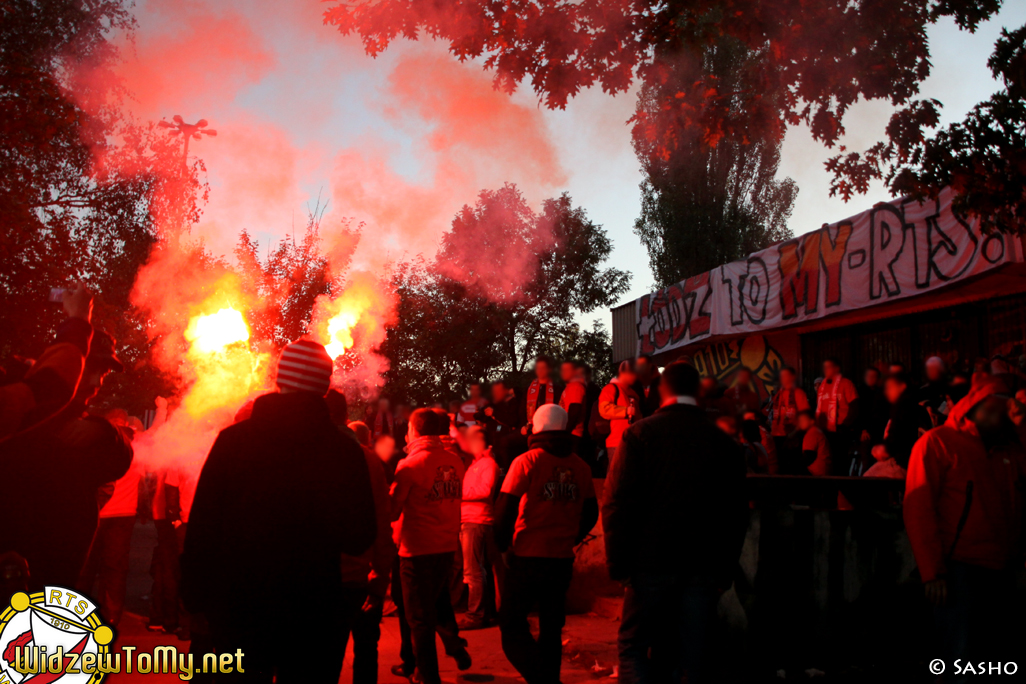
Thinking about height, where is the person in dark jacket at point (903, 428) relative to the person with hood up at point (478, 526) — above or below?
above

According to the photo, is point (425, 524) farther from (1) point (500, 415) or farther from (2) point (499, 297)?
(2) point (499, 297)

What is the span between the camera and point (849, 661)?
216 inches

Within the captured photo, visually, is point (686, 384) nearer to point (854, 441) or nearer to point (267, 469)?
point (267, 469)

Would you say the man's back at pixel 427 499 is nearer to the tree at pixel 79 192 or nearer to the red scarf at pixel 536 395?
the red scarf at pixel 536 395

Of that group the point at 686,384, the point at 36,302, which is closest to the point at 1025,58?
the point at 686,384

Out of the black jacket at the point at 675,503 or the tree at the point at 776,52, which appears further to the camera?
the tree at the point at 776,52

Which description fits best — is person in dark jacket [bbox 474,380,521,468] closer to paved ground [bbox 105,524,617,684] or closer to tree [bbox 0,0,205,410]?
paved ground [bbox 105,524,617,684]

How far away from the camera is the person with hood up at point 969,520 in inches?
156

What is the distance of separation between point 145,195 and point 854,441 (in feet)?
47.9

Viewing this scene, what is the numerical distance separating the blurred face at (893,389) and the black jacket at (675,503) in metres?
4.91

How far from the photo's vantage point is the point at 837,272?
40.9 ft

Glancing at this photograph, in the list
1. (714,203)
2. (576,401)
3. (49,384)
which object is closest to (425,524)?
(49,384)

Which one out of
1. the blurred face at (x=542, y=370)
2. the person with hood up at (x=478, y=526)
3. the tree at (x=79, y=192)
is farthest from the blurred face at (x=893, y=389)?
the tree at (x=79, y=192)

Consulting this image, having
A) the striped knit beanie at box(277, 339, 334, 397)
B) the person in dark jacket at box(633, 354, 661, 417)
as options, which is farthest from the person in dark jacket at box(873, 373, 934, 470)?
the striped knit beanie at box(277, 339, 334, 397)
